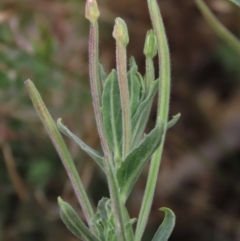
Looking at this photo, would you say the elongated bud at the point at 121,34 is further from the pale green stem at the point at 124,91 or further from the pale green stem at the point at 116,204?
the pale green stem at the point at 116,204

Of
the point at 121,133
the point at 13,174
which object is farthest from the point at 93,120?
the point at 121,133

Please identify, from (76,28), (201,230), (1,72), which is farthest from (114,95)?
(201,230)

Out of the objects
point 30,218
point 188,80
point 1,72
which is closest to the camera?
point 1,72

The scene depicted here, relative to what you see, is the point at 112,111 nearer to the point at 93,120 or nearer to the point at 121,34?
the point at 121,34

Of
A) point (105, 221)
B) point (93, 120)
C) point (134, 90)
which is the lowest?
point (93, 120)

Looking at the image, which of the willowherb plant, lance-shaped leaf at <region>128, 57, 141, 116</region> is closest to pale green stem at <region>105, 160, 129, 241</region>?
the willowherb plant

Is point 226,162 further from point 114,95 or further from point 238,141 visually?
point 114,95

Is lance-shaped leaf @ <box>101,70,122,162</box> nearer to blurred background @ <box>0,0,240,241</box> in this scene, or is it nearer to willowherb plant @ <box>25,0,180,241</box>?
willowherb plant @ <box>25,0,180,241</box>
